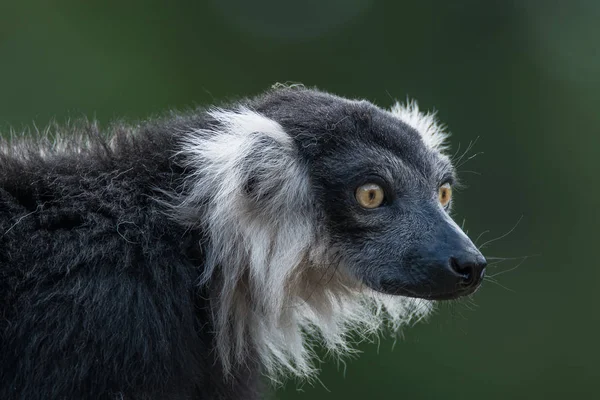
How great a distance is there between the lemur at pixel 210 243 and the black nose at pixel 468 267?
13mm

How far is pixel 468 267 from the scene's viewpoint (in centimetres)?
596

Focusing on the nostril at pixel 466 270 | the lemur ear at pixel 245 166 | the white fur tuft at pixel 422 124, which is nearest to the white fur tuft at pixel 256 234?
the lemur ear at pixel 245 166

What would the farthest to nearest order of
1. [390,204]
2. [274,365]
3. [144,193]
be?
1. [274,365]
2. [390,204]
3. [144,193]

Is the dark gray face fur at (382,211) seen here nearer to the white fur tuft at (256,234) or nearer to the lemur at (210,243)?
the lemur at (210,243)

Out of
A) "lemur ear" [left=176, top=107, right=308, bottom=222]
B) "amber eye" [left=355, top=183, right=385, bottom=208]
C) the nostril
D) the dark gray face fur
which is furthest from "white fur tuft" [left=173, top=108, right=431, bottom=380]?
the nostril

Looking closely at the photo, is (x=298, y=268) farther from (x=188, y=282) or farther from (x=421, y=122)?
(x=421, y=122)

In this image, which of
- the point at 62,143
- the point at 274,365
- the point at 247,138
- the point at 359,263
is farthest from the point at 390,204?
the point at 62,143

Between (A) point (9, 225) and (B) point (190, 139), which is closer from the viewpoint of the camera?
(A) point (9, 225)

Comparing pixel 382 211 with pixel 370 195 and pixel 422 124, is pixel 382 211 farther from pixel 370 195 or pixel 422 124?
pixel 422 124

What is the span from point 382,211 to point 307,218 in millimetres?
532

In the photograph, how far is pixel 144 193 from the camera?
597cm

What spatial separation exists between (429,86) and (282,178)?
28.3 ft

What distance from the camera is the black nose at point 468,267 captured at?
5.95 m

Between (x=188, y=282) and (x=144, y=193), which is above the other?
(x=144, y=193)
